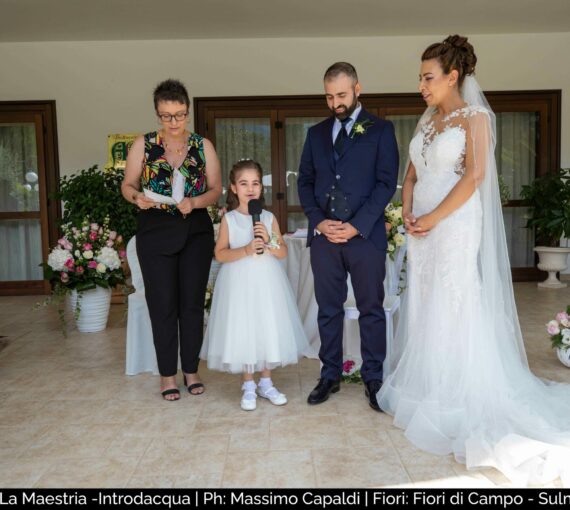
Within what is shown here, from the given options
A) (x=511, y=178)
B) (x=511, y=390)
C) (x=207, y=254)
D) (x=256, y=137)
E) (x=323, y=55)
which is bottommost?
(x=511, y=390)

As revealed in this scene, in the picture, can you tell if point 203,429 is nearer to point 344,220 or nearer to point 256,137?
point 344,220

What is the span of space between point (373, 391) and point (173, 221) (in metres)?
1.42

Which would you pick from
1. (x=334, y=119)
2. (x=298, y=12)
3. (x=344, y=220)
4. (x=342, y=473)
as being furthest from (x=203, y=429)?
(x=298, y=12)

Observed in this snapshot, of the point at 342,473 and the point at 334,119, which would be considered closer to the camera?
the point at 342,473

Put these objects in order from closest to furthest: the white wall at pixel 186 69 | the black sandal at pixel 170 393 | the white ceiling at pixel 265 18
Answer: the black sandal at pixel 170 393 < the white ceiling at pixel 265 18 < the white wall at pixel 186 69

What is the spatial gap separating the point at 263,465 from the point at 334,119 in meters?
1.81

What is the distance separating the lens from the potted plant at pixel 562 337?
3793 mm

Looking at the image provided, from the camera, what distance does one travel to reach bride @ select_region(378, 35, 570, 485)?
273 cm

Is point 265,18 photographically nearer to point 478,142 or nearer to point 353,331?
point 353,331

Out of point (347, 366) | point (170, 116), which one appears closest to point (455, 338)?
point (347, 366)

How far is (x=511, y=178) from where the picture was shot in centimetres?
802

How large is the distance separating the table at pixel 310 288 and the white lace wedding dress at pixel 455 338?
81 centimetres

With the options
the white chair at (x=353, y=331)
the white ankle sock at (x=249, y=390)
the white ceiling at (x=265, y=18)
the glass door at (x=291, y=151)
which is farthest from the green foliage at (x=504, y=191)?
the white ankle sock at (x=249, y=390)

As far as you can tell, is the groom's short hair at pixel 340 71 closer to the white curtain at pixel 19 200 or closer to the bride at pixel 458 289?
the bride at pixel 458 289
